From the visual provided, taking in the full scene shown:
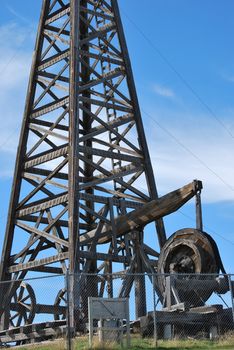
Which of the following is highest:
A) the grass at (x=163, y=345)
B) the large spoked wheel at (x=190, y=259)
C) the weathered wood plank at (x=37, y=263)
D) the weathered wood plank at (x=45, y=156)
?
the weathered wood plank at (x=45, y=156)

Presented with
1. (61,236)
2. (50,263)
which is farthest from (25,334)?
(61,236)

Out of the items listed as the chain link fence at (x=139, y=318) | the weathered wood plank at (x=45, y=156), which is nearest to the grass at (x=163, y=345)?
the chain link fence at (x=139, y=318)

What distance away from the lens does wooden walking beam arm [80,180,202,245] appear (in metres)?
22.5

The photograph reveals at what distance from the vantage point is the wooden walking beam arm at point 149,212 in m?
22.5

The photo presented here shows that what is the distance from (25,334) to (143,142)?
9.08 meters

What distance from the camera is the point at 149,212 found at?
24.2 meters

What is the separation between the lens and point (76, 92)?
25188 millimetres

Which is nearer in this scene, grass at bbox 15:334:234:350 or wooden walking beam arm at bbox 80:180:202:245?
grass at bbox 15:334:234:350

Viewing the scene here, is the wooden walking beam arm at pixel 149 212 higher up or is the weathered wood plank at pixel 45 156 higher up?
the weathered wood plank at pixel 45 156

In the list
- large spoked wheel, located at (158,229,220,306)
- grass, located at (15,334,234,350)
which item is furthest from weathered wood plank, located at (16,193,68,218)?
grass, located at (15,334,234,350)

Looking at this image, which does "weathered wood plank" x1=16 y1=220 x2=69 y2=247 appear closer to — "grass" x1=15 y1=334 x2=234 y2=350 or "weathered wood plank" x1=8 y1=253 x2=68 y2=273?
"weathered wood plank" x1=8 y1=253 x2=68 y2=273

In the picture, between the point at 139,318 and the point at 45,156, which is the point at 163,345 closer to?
the point at 139,318

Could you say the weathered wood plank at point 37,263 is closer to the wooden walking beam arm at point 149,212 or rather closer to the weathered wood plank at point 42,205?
the wooden walking beam arm at point 149,212

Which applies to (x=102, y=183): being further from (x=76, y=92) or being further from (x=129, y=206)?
(x=76, y=92)
